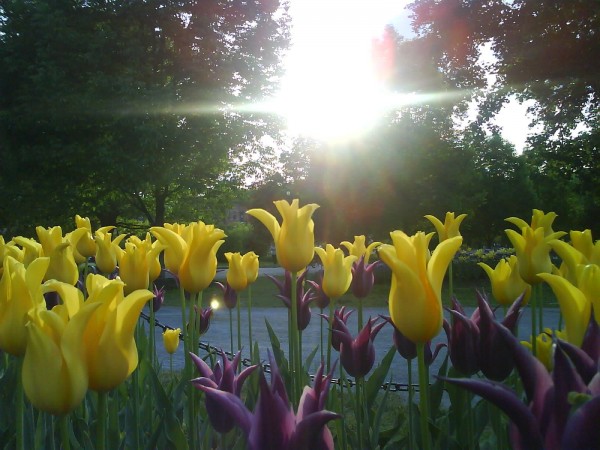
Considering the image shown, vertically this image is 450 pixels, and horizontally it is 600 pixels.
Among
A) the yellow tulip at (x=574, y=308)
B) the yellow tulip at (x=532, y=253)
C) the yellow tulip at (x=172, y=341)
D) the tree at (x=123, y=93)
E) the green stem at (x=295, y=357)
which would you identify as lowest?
the yellow tulip at (x=172, y=341)

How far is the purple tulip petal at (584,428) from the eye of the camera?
1.98 ft

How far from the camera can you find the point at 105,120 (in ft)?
54.4

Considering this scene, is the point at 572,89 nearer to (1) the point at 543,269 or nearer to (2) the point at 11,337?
(1) the point at 543,269

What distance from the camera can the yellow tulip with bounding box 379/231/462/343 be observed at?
1.18m

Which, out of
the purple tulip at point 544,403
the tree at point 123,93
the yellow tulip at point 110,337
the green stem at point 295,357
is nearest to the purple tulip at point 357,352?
the green stem at point 295,357

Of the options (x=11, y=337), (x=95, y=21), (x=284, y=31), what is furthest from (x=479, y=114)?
(x=11, y=337)

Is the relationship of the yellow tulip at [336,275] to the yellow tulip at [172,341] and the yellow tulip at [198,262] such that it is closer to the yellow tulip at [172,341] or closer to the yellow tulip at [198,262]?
the yellow tulip at [198,262]

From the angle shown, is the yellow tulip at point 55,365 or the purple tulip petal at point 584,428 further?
the yellow tulip at point 55,365

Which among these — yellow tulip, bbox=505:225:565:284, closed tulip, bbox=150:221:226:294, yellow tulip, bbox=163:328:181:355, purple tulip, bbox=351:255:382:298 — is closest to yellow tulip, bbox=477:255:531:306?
yellow tulip, bbox=505:225:565:284

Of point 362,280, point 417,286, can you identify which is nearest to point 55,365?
point 417,286

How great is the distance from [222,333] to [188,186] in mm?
9851

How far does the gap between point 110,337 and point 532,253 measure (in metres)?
1.33

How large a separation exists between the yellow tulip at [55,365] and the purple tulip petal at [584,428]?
2.58 feet

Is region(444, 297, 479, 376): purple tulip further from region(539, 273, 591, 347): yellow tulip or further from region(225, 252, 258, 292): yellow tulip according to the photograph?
region(225, 252, 258, 292): yellow tulip
